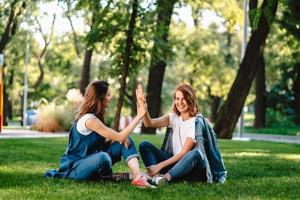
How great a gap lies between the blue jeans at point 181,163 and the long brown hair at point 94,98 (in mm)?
906

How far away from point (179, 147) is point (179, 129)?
0.79 feet

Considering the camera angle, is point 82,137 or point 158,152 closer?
point 82,137

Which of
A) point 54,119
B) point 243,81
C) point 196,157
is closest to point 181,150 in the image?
point 196,157

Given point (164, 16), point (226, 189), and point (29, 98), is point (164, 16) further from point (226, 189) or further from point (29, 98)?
point (29, 98)

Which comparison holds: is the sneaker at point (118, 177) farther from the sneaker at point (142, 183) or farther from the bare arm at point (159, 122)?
the bare arm at point (159, 122)

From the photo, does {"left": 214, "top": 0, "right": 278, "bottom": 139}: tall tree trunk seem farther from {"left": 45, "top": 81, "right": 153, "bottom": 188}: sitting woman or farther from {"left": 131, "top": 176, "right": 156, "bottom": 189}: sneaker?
{"left": 131, "top": 176, "right": 156, "bottom": 189}: sneaker

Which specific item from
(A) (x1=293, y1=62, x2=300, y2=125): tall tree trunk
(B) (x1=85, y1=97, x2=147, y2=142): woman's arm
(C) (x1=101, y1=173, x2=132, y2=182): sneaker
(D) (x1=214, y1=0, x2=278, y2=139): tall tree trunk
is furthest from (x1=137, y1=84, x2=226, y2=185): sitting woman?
(A) (x1=293, y1=62, x2=300, y2=125): tall tree trunk

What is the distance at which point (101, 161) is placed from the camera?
294 inches

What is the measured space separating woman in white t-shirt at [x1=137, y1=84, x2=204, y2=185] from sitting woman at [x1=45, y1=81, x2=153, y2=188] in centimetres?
41

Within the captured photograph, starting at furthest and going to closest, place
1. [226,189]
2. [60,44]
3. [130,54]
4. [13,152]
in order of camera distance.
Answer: [60,44]
[130,54]
[13,152]
[226,189]

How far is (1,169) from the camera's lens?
9133mm

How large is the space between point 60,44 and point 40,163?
4638 cm

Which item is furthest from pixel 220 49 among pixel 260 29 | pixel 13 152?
pixel 13 152

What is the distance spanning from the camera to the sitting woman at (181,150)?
25.5 feet
